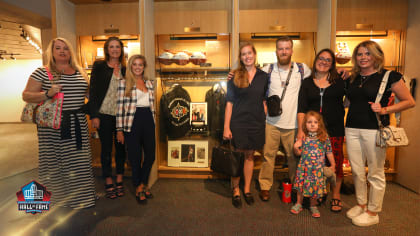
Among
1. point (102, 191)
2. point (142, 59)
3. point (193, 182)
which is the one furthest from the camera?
point (193, 182)

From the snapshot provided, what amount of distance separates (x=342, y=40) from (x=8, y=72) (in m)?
11.4

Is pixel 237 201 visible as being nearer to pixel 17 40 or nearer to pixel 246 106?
pixel 246 106

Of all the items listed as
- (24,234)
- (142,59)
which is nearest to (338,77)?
(142,59)

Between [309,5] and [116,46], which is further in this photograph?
[309,5]

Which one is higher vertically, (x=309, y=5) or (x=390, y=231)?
(x=309, y=5)

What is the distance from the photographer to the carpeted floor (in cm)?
196

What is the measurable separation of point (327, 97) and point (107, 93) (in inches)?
84.2

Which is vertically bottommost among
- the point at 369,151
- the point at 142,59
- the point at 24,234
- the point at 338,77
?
the point at 24,234

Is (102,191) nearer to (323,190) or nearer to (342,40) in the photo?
(323,190)

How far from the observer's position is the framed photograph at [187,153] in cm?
324

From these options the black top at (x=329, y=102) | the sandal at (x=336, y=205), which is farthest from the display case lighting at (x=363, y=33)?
the sandal at (x=336, y=205)

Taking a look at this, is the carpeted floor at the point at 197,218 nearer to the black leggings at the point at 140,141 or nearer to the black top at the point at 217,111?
the black leggings at the point at 140,141

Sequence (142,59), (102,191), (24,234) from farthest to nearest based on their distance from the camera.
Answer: (102,191) → (142,59) → (24,234)

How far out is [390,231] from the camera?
6.38 feet
